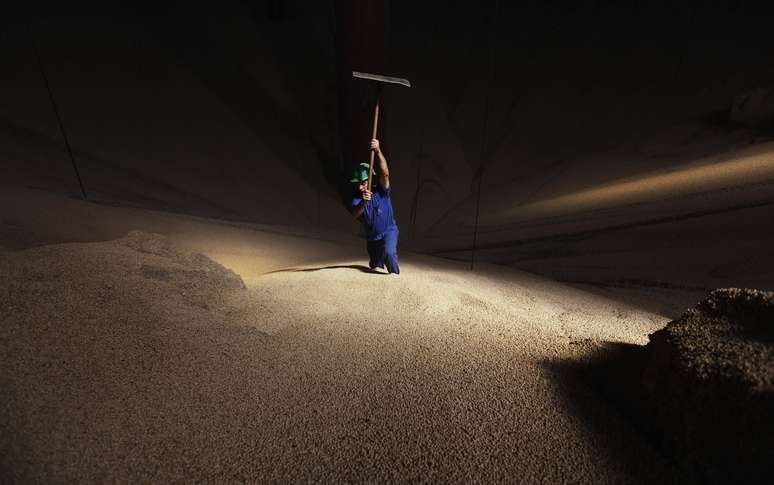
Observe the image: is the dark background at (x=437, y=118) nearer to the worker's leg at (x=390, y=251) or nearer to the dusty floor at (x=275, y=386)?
the worker's leg at (x=390, y=251)

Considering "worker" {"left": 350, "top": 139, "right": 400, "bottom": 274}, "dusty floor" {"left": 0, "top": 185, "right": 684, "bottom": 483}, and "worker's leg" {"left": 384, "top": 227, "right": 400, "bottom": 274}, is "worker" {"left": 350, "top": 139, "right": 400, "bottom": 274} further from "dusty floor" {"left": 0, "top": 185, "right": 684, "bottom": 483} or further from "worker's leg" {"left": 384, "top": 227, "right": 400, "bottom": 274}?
"dusty floor" {"left": 0, "top": 185, "right": 684, "bottom": 483}

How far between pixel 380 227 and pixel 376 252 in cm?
20

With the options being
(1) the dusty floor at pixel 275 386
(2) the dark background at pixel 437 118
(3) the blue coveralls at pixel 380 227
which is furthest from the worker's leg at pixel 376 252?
(2) the dark background at pixel 437 118

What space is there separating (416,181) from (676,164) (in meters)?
3.35

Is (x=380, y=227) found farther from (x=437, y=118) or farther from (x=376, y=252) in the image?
(x=437, y=118)

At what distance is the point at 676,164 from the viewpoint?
411cm

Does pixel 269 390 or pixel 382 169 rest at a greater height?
pixel 382 169

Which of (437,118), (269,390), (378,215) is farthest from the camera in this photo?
(437,118)

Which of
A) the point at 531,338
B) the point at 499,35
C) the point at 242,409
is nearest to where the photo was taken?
the point at 242,409

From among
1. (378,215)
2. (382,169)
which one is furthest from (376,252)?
(382,169)

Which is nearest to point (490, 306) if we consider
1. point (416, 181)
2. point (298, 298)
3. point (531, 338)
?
point (531, 338)

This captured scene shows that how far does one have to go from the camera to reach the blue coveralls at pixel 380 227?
264cm

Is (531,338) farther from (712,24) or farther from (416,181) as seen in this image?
(712,24)

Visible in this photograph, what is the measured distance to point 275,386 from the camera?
3.57 feet
